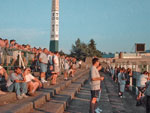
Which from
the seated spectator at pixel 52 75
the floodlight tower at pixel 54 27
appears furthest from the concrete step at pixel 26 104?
the floodlight tower at pixel 54 27

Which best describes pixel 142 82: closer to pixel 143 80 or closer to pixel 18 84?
pixel 143 80

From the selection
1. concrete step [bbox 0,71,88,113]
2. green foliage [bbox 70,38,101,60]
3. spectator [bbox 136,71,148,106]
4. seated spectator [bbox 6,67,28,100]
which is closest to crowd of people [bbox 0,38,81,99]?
seated spectator [bbox 6,67,28,100]

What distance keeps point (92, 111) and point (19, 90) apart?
2434mm

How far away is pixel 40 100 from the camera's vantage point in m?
7.55

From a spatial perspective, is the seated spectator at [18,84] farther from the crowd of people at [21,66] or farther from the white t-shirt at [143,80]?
the white t-shirt at [143,80]

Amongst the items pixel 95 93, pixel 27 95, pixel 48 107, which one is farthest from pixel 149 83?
pixel 27 95

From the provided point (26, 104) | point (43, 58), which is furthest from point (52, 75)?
point (26, 104)

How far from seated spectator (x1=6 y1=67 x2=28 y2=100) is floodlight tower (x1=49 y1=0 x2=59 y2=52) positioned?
184 feet

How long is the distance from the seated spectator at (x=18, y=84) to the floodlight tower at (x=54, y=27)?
55976 mm

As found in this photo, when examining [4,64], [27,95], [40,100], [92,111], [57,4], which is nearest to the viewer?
[92,111]

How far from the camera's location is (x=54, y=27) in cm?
6788

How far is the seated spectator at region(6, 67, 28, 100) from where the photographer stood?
7.70 m

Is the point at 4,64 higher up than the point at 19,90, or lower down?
higher up

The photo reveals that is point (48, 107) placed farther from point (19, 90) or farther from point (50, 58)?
point (50, 58)
